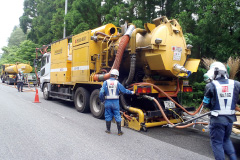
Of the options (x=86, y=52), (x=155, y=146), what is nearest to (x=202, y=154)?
(x=155, y=146)

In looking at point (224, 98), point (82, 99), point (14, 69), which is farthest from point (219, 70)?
point (14, 69)

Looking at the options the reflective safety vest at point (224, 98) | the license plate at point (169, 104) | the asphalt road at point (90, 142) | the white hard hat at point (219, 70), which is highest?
the white hard hat at point (219, 70)

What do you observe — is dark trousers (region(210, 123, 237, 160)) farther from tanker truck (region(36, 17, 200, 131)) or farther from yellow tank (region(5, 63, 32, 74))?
yellow tank (region(5, 63, 32, 74))

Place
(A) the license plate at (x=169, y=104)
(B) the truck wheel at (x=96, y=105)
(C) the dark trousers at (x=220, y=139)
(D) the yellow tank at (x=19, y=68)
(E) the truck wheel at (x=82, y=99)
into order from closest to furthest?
(C) the dark trousers at (x=220, y=139)
(A) the license plate at (x=169, y=104)
(B) the truck wheel at (x=96, y=105)
(E) the truck wheel at (x=82, y=99)
(D) the yellow tank at (x=19, y=68)

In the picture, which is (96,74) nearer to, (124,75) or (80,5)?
(124,75)

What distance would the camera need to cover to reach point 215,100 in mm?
3314

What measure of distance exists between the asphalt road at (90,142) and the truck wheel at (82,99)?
53.0 inches

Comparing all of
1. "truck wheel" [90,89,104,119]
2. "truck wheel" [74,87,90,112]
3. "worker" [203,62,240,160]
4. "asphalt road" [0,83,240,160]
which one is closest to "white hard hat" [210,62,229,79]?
"worker" [203,62,240,160]

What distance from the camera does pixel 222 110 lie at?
3268mm

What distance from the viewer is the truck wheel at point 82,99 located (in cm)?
782

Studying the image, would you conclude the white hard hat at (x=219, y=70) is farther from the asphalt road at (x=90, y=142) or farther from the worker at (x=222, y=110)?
the asphalt road at (x=90, y=142)

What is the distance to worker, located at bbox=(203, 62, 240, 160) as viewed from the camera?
325 centimetres

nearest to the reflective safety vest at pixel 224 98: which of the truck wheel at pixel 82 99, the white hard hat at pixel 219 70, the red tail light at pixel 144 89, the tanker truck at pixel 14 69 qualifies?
the white hard hat at pixel 219 70

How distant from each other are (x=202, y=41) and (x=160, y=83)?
3.52 metres
